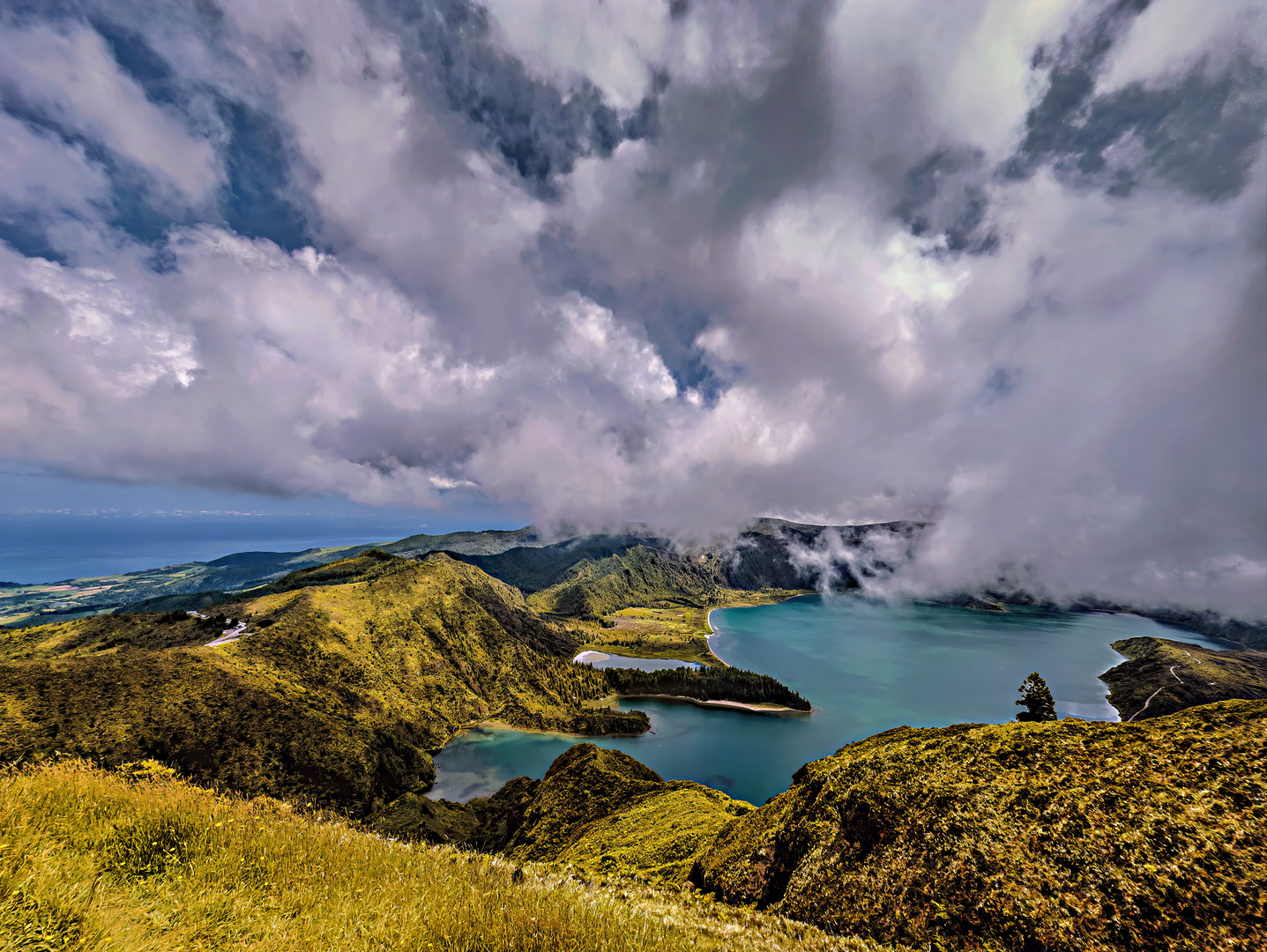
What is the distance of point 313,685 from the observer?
90000 mm

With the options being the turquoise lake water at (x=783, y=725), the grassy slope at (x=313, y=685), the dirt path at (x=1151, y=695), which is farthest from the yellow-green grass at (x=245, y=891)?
the dirt path at (x=1151, y=695)

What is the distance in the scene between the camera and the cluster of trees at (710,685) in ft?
487

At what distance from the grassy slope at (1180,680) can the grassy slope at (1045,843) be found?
159m

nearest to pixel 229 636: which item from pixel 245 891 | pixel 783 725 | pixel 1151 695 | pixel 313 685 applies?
pixel 313 685

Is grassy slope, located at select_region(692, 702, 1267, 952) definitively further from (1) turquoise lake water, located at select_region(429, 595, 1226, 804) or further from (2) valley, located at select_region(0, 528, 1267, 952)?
(1) turquoise lake water, located at select_region(429, 595, 1226, 804)

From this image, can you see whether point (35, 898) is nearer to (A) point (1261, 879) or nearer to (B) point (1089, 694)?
(A) point (1261, 879)

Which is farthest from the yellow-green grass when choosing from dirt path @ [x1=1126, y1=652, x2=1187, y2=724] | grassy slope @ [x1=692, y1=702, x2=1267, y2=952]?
dirt path @ [x1=1126, y1=652, x2=1187, y2=724]

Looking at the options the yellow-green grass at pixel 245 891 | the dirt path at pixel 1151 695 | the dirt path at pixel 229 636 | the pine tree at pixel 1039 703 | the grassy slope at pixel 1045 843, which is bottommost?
the dirt path at pixel 1151 695

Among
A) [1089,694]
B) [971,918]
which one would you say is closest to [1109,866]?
[971,918]

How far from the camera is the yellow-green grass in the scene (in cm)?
534

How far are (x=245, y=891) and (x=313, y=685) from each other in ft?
362

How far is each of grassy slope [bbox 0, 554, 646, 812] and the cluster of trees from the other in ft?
36.3

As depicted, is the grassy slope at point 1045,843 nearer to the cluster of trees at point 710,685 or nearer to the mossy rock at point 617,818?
the mossy rock at point 617,818

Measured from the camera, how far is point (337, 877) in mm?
7250
